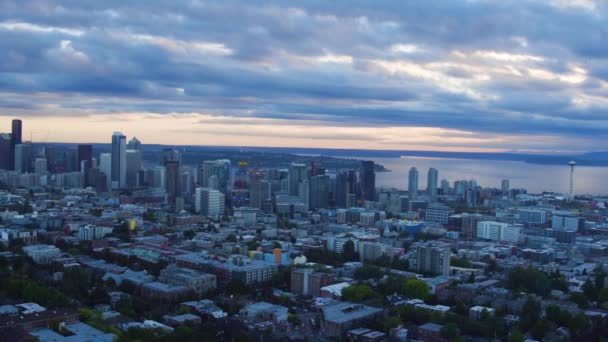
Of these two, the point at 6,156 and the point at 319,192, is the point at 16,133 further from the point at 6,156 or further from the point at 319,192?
the point at 319,192

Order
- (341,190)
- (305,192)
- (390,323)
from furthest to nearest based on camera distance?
1. (341,190)
2. (305,192)
3. (390,323)

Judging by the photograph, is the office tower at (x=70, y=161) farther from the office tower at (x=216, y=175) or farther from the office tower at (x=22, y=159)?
the office tower at (x=216, y=175)

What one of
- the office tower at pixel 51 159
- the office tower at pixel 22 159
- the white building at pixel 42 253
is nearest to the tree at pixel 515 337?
the white building at pixel 42 253

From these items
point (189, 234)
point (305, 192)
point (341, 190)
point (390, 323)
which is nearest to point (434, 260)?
point (390, 323)

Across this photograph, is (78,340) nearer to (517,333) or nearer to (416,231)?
(517,333)

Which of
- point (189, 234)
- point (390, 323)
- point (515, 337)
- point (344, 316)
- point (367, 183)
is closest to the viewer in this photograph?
point (515, 337)

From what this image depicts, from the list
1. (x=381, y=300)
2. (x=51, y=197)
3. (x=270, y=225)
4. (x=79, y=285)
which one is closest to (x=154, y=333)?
(x=79, y=285)
